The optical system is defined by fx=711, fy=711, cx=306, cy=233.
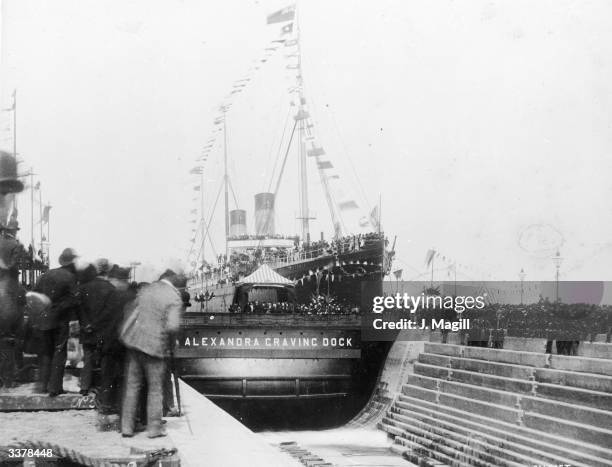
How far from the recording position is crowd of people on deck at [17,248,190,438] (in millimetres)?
5355

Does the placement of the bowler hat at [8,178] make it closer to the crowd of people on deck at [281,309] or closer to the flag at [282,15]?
the flag at [282,15]

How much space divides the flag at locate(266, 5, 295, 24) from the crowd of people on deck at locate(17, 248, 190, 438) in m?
4.97

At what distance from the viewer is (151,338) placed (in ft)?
17.5

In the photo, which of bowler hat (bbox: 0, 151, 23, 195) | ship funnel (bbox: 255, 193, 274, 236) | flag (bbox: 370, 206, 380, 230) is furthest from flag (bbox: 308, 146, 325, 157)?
bowler hat (bbox: 0, 151, 23, 195)

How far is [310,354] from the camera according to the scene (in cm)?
2175

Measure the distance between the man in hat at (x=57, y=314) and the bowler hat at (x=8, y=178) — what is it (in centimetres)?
145

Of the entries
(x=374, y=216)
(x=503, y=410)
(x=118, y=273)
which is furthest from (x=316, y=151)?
(x=118, y=273)

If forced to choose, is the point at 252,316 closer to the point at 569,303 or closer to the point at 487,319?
the point at 487,319

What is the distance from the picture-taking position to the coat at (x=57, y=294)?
6449mm

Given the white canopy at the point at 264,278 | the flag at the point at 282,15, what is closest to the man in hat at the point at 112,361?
the flag at the point at 282,15

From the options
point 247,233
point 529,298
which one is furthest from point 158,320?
point 247,233

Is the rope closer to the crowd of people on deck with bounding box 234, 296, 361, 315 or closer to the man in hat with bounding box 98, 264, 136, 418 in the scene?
the man in hat with bounding box 98, 264, 136, 418

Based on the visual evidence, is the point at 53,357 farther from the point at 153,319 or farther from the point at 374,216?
the point at 374,216

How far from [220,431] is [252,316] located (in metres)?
16.0
